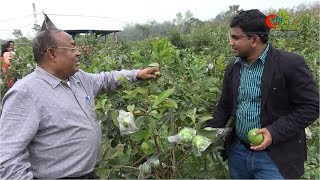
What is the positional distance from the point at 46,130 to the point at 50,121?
0.04m

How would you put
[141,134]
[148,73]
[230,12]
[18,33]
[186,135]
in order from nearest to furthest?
[186,135] < [141,134] < [148,73] < [230,12] < [18,33]

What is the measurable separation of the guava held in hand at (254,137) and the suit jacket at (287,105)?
6cm

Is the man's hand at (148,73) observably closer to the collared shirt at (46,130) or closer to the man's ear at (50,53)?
the collared shirt at (46,130)

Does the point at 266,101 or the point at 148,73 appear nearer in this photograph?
the point at 266,101

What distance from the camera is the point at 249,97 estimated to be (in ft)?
6.21

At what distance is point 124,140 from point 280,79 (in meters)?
0.83

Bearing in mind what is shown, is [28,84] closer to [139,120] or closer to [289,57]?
[139,120]

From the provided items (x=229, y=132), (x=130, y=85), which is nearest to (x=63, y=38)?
(x=130, y=85)

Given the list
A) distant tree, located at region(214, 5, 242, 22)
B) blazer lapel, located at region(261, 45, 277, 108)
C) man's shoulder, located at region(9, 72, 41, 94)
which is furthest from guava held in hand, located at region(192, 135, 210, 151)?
distant tree, located at region(214, 5, 242, 22)

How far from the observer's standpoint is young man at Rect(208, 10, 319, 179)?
175 cm

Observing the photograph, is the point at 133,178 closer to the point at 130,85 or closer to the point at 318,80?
the point at 130,85

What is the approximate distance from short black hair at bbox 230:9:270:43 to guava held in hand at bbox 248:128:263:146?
461 millimetres

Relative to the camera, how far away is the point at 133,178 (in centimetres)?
199

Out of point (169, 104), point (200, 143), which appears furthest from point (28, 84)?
point (200, 143)
